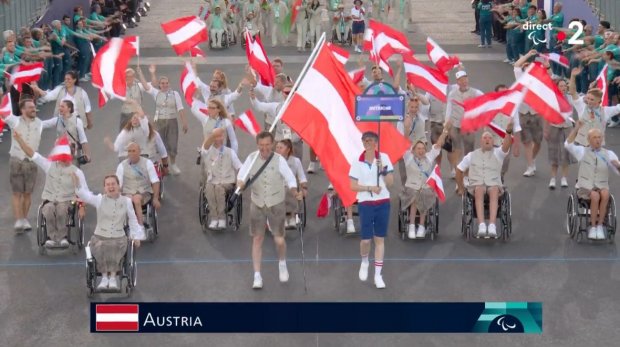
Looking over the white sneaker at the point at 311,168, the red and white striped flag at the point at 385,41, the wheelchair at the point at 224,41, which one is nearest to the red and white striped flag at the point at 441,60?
the red and white striped flag at the point at 385,41

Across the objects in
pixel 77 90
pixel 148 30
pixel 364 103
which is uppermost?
pixel 364 103

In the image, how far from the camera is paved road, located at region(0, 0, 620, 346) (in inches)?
499

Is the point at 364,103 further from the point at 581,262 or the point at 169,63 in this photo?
the point at 169,63

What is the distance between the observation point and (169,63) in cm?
3019

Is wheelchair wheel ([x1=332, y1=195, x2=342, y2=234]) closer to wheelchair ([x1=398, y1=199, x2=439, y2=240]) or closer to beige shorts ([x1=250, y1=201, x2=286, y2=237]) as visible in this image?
wheelchair ([x1=398, y1=199, x2=439, y2=240])

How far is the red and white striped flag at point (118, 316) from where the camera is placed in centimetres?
1202

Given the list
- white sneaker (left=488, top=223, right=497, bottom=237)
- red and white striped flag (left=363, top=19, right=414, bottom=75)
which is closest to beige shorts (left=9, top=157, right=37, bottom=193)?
red and white striped flag (left=363, top=19, right=414, bottom=75)

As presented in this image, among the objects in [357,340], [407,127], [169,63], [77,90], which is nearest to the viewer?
[357,340]

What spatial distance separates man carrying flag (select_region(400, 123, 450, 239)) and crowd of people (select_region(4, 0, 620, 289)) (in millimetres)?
13

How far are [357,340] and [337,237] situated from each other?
3612 millimetres

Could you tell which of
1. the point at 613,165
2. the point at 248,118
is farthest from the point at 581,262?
the point at 248,118

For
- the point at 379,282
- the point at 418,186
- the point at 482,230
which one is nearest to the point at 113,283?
the point at 379,282

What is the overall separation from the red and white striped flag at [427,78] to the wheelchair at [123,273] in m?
5.28

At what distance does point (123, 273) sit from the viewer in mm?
13992
